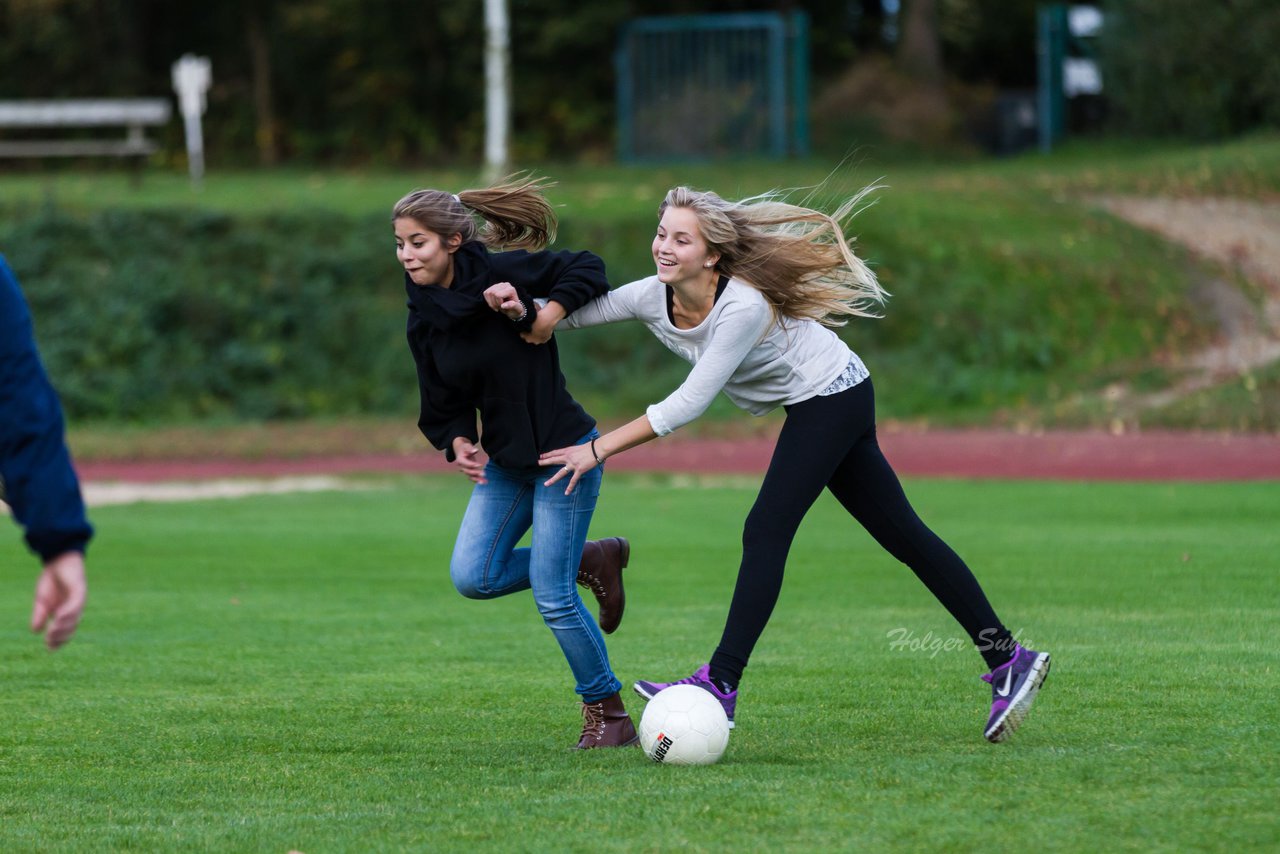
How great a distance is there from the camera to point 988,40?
36.6 m

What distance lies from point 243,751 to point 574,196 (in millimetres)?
20752

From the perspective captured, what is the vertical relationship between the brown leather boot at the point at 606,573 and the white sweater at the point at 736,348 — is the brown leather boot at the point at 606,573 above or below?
below

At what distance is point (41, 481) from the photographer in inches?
150

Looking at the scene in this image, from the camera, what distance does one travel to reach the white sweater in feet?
19.2

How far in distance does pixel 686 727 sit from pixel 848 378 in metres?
1.38

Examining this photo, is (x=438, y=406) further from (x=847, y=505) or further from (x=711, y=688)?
(x=847, y=505)

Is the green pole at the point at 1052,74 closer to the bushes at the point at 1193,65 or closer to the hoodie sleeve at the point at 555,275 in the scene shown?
the bushes at the point at 1193,65

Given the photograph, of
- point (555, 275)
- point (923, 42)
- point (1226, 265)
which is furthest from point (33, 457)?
point (923, 42)

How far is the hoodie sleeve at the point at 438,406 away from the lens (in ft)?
19.9

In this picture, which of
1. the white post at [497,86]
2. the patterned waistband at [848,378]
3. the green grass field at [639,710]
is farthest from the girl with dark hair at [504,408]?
the white post at [497,86]

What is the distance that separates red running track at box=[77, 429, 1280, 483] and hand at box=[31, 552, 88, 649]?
593 inches

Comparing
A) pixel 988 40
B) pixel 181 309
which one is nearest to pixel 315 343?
pixel 181 309

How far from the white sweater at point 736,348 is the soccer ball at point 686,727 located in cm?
90

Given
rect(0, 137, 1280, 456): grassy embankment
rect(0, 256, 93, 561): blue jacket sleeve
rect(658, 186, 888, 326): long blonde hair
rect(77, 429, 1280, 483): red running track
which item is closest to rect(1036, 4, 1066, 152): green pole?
rect(0, 137, 1280, 456): grassy embankment
